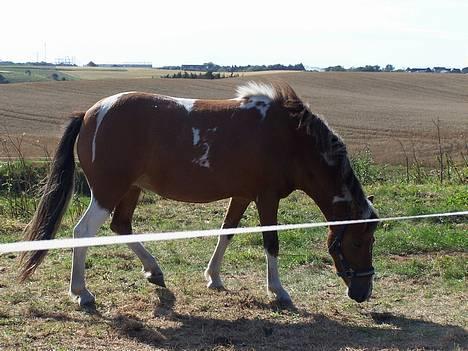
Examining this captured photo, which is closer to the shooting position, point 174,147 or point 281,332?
point 281,332

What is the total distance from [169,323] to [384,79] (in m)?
61.8

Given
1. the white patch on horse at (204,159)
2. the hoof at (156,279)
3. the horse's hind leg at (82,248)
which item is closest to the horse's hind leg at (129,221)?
the hoof at (156,279)

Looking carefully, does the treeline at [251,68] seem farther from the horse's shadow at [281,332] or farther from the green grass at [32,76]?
the horse's shadow at [281,332]

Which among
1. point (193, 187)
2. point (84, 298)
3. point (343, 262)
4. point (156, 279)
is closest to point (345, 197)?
point (343, 262)

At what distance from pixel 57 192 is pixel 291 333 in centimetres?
250

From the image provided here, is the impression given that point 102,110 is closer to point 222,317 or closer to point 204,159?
point 204,159

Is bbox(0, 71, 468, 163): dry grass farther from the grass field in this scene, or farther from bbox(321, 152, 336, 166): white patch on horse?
bbox(321, 152, 336, 166): white patch on horse

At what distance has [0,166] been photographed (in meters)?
13.6

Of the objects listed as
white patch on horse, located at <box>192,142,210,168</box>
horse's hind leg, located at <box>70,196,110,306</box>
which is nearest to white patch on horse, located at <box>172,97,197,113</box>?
white patch on horse, located at <box>192,142,210,168</box>

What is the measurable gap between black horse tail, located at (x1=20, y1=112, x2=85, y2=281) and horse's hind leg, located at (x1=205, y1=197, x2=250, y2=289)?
1.51 m

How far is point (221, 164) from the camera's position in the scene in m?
6.15

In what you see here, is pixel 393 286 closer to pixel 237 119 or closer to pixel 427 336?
pixel 427 336

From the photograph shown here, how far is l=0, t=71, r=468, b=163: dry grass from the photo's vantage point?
96.3ft

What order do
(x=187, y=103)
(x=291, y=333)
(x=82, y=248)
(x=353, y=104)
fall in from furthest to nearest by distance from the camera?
(x=353, y=104), (x=187, y=103), (x=82, y=248), (x=291, y=333)
